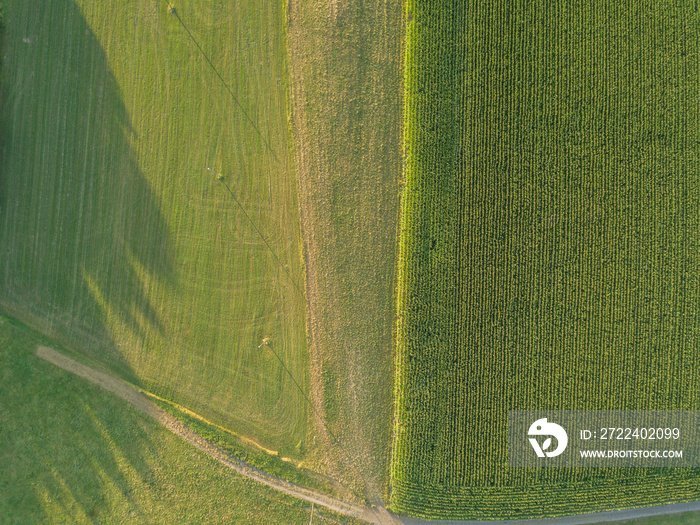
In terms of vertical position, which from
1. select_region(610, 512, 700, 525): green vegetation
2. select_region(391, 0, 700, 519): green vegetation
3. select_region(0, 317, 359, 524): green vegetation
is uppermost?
select_region(391, 0, 700, 519): green vegetation

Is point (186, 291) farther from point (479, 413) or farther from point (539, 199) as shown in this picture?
point (539, 199)

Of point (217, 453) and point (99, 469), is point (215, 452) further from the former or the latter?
point (99, 469)

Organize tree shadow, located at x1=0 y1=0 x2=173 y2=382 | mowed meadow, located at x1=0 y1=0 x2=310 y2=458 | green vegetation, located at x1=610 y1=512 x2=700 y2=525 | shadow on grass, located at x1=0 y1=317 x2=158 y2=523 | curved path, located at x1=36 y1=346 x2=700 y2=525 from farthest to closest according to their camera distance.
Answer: green vegetation, located at x1=610 y1=512 x2=700 y2=525 → tree shadow, located at x1=0 y1=0 x2=173 y2=382 → mowed meadow, located at x1=0 y1=0 x2=310 y2=458 → curved path, located at x1=36 y1=346 x2=700 y2=525 → shadow on grass, located at x1=0 y1=317 x2=158 y2=523

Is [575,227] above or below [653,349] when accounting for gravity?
above

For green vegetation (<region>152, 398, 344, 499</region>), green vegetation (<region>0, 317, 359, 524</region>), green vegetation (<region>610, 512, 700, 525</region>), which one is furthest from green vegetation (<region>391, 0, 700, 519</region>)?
green vegetation (<region>0, 317, 359, 524</region>)

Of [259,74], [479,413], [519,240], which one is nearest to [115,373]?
[259,74]

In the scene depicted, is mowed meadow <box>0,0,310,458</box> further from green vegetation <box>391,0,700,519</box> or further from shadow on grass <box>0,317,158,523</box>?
green vegetation <box>391,0,700,519</box>
